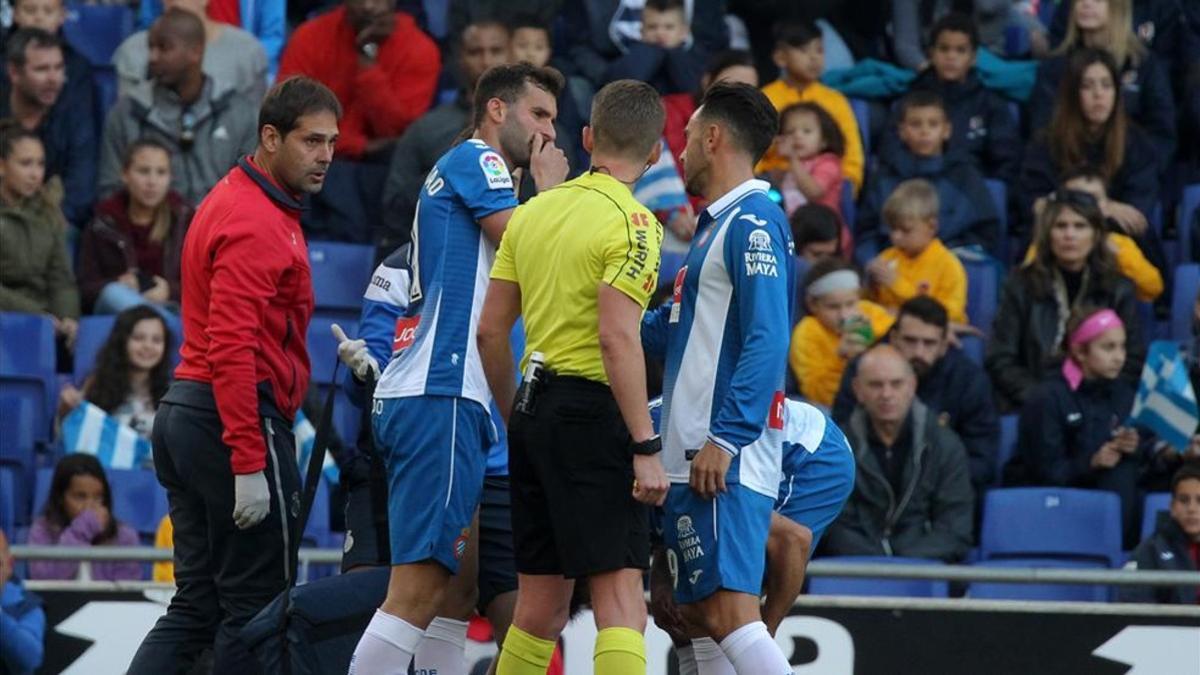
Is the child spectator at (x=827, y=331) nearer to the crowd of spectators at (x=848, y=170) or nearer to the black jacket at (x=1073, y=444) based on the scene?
the crowd of spectators at (x=848, y=170)

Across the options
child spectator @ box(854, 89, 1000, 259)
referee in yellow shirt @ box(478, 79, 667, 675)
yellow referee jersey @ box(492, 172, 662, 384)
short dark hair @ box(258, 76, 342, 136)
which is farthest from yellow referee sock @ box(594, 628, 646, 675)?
child spectator @ box(854, 89, 1000, 259)

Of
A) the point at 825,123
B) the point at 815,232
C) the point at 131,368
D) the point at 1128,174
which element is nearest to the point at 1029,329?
the point at 815,232

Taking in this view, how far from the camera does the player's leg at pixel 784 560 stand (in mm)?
6941

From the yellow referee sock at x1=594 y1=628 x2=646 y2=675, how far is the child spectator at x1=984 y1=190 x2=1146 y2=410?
5.21 meters

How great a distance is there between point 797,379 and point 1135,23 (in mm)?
3898

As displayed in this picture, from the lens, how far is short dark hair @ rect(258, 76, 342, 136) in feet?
22.7

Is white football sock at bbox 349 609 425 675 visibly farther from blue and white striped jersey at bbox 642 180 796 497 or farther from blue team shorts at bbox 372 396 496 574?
blue and white striped jersey at bbox 642 180 796 497

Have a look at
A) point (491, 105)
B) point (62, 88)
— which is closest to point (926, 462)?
point (491, 105)

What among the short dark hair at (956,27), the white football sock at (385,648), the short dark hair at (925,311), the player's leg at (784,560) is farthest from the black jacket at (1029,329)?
the white football sock at (385,648)

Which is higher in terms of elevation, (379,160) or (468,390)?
(379,160)

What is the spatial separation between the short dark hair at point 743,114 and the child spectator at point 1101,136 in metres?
5.84

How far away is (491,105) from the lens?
22.7 ft

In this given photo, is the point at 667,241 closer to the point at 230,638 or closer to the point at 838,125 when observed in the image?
the point at 838,125

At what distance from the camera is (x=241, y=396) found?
22.0 feet
